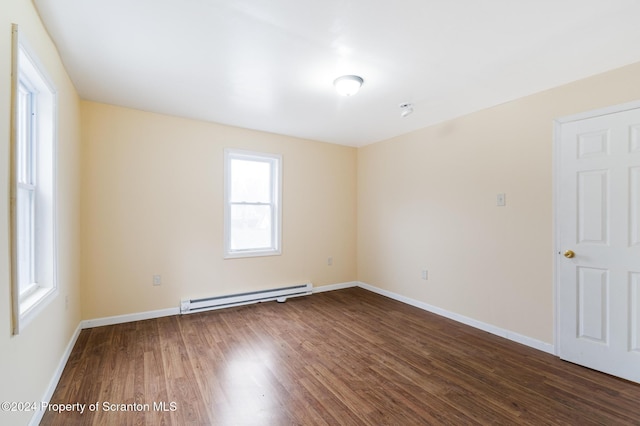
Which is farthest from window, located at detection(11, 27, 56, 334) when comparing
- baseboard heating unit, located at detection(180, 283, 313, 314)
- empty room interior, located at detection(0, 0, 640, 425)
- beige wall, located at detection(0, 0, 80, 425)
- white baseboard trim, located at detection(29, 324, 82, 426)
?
baseboard heating unit, located at detection(180, 283, 313, 314)

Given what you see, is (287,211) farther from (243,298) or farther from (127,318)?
(127,318)

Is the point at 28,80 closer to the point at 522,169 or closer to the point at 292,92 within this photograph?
the point at 292,92

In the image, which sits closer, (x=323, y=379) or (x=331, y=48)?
(x=331, y=48)

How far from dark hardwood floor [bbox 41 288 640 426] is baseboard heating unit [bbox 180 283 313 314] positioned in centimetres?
31

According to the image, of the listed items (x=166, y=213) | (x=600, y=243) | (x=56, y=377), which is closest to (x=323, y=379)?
(x=56, y=377)

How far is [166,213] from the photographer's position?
357 cm

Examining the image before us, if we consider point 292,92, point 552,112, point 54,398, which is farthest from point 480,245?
point 54,398

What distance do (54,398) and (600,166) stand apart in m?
4.54

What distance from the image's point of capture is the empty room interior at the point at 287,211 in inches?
71.0

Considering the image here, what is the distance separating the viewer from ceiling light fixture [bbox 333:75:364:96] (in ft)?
8.17

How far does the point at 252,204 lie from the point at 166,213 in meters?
1.14

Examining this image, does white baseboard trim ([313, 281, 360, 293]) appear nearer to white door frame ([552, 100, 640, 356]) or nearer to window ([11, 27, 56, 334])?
white door frame ([552, 100, 640, 356])

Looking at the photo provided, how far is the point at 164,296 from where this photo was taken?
3547mm

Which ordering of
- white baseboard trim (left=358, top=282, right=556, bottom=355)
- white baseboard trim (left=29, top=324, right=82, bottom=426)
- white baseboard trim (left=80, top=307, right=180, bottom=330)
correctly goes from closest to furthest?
white baseboard trim (left=29, top=324, right=82, bottom=426) < white baseboard trim (left=358, top=282, right=556, bottom=355) < white baseboard trim (left=80, top=307, right=180, bottom=330)
